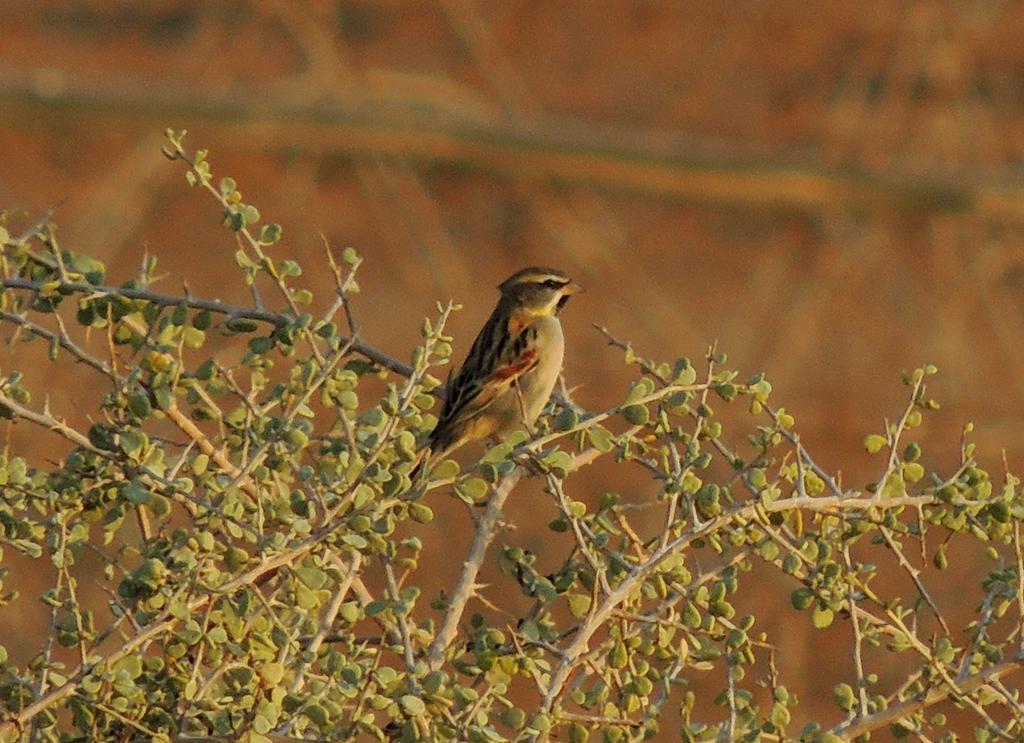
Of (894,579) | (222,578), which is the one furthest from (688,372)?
(894,579)

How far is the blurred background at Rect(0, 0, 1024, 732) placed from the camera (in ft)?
34.5

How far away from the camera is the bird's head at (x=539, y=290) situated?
16.1 ft

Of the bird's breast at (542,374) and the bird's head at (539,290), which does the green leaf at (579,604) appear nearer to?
the bird's breast at (542,374)

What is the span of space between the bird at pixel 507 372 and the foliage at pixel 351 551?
1.24 m

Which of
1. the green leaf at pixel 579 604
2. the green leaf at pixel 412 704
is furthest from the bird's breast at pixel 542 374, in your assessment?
the green leaf at pixel 412 704

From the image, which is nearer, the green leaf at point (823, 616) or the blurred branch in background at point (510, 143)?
the green leaf at point (823, 616)

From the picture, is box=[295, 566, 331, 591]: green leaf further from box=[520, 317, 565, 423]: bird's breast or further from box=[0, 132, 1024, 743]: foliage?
box=[520, 317, 565, 423]: bird's breast

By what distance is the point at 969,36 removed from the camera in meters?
10.9

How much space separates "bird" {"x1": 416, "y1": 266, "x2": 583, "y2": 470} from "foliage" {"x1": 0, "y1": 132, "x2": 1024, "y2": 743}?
1241mm

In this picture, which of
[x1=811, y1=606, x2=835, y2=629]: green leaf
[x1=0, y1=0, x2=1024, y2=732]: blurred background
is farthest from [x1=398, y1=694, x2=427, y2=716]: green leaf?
[x1=0, y1=0, x2=1024, y2=732]: blurred background

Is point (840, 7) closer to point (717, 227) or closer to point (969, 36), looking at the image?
point (969, 36)

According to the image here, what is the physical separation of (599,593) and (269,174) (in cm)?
838

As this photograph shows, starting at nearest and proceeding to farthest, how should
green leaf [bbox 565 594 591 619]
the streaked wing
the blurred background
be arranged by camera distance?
green leaf [bbox 565 594 591 619] → the streaked wing → the blurred background

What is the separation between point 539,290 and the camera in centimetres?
497
